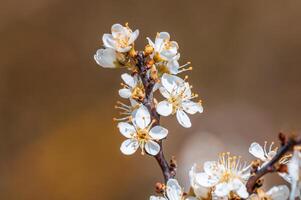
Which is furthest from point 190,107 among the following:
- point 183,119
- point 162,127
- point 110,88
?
point 110,88

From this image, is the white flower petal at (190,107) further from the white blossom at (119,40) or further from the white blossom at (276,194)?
the white blossom at (276,194)

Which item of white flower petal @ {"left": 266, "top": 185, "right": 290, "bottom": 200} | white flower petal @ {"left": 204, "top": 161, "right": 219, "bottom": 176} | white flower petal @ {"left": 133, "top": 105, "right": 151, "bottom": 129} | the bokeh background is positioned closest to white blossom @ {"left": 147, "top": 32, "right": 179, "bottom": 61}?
white flower petal @ {"left": 133, "top": 105, "right": 151, "bottom": 129}

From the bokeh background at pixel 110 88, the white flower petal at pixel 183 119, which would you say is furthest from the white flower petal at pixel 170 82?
the bokeh background at pixel 110 88

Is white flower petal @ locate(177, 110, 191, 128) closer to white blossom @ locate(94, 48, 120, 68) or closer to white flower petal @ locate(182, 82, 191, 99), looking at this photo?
white flower petal @ locate(182, 82, 191, 99)

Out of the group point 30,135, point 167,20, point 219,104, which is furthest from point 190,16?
point 30,135

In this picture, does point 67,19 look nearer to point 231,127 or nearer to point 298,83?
point 231,127

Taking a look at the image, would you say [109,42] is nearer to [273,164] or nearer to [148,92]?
[148,92]
